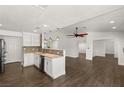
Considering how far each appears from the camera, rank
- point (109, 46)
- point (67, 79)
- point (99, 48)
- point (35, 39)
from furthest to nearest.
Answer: point (109, 46) → point (99, 48) → point (35, 39) → point (67, 79)

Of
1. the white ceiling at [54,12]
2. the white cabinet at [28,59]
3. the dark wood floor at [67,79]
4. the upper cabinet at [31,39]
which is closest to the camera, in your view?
the white ceiling at [54,12]

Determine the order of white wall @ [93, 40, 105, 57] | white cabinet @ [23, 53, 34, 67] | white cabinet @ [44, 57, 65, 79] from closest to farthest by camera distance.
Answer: white cabinet @ [44, 57, 65, 79]
white cabinet @ [23, 53, 34, 67]
white wall @ [93, 40, 105, 57]

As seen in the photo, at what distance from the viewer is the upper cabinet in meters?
6.09

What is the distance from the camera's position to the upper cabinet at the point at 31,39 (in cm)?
609

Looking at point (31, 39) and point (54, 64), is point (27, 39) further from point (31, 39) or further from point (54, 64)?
point (54, 64)

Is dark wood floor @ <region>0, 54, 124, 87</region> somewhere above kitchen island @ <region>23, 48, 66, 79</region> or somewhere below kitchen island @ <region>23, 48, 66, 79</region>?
below

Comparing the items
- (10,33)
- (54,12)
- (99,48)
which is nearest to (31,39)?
(10,33)

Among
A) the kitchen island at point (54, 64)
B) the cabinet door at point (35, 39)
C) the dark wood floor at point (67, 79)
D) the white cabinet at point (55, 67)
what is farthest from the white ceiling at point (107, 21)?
the cabinet door at point (35, 39)

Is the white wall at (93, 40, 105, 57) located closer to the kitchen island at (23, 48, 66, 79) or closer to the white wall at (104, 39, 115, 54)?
the white wall at (104, 39, 115, 54)

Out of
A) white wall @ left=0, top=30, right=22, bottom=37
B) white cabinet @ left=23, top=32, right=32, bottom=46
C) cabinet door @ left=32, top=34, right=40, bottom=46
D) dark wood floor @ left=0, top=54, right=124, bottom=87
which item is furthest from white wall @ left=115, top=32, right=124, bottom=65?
white wall @ left=0, top=30, right=22, bottom=37

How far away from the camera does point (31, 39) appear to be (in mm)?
6344

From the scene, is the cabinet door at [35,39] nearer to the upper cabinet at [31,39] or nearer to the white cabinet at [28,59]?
the upper cabinet at [31,39]
